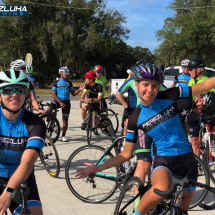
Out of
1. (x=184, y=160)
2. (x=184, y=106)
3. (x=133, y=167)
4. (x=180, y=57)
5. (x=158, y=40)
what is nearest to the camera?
(x=184, y=160)

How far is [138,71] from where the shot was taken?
2820 mm

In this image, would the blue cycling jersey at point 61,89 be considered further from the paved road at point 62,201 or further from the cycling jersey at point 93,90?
the paved road at point 62,201

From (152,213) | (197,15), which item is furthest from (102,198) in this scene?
(197,15)

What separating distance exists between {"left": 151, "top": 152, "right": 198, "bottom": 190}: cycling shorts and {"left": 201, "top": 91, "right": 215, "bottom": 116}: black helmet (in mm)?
2499

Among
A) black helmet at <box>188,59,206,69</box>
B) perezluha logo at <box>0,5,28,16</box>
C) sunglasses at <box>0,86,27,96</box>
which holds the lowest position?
sunglasses at <box>0,86,27,96</box>

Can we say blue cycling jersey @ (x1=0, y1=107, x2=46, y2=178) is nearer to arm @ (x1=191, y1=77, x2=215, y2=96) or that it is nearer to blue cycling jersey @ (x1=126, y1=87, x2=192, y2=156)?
blue cycling jersey @ (x1=126, y1=87, x2=192, y2=156)

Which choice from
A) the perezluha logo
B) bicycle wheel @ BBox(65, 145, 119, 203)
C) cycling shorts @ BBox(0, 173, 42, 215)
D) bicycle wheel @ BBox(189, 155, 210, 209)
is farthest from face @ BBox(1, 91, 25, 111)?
the perezluha logo

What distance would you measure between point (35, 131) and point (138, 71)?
3.77ft

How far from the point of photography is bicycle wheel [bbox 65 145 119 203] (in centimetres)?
446

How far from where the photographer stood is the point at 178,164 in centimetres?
263

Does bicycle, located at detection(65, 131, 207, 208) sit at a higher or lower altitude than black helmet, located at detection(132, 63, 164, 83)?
lower

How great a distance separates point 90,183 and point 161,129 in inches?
86.2

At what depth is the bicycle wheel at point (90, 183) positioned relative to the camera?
4464 mm

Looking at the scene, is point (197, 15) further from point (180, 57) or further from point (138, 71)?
point (138, 71)
